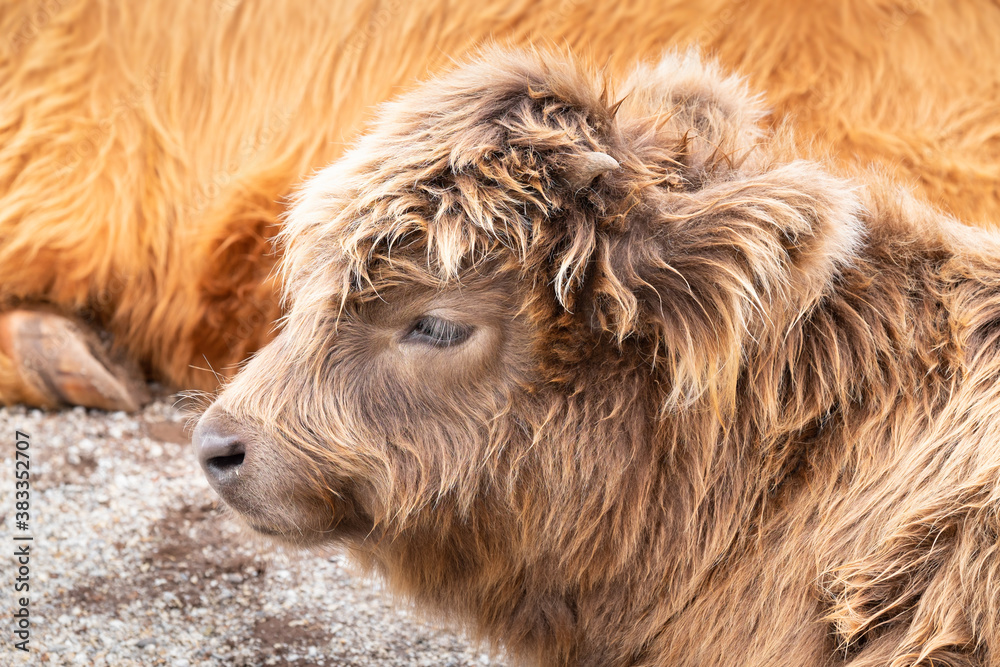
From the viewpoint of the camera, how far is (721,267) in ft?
7.34

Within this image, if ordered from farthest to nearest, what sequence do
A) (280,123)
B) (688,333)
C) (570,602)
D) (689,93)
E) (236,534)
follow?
1. (280,123)
2. (236,534)
3. (689,93)
4. (570,602)
5. (688,333)

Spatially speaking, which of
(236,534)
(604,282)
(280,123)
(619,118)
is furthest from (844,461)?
(280,123)

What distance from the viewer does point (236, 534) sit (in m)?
3.71

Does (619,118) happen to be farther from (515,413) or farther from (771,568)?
(771,568)

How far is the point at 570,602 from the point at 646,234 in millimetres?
1006

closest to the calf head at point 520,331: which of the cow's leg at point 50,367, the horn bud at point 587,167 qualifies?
the horn bud at point 587,167

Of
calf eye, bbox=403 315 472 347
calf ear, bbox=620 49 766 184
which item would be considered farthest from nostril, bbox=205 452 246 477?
calf ear, bbox=620 49 766 184

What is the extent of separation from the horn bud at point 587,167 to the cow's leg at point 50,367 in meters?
3.02

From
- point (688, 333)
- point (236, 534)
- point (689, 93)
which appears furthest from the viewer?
point (236, 534)

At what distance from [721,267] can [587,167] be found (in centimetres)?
39

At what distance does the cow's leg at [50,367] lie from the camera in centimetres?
443

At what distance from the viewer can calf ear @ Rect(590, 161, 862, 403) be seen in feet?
7.25

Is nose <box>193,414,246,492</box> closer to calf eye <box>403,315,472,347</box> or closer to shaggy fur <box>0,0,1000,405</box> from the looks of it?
calf eye <box>403,315,472,347</box>

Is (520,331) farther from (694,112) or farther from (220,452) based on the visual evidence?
(694,112)
